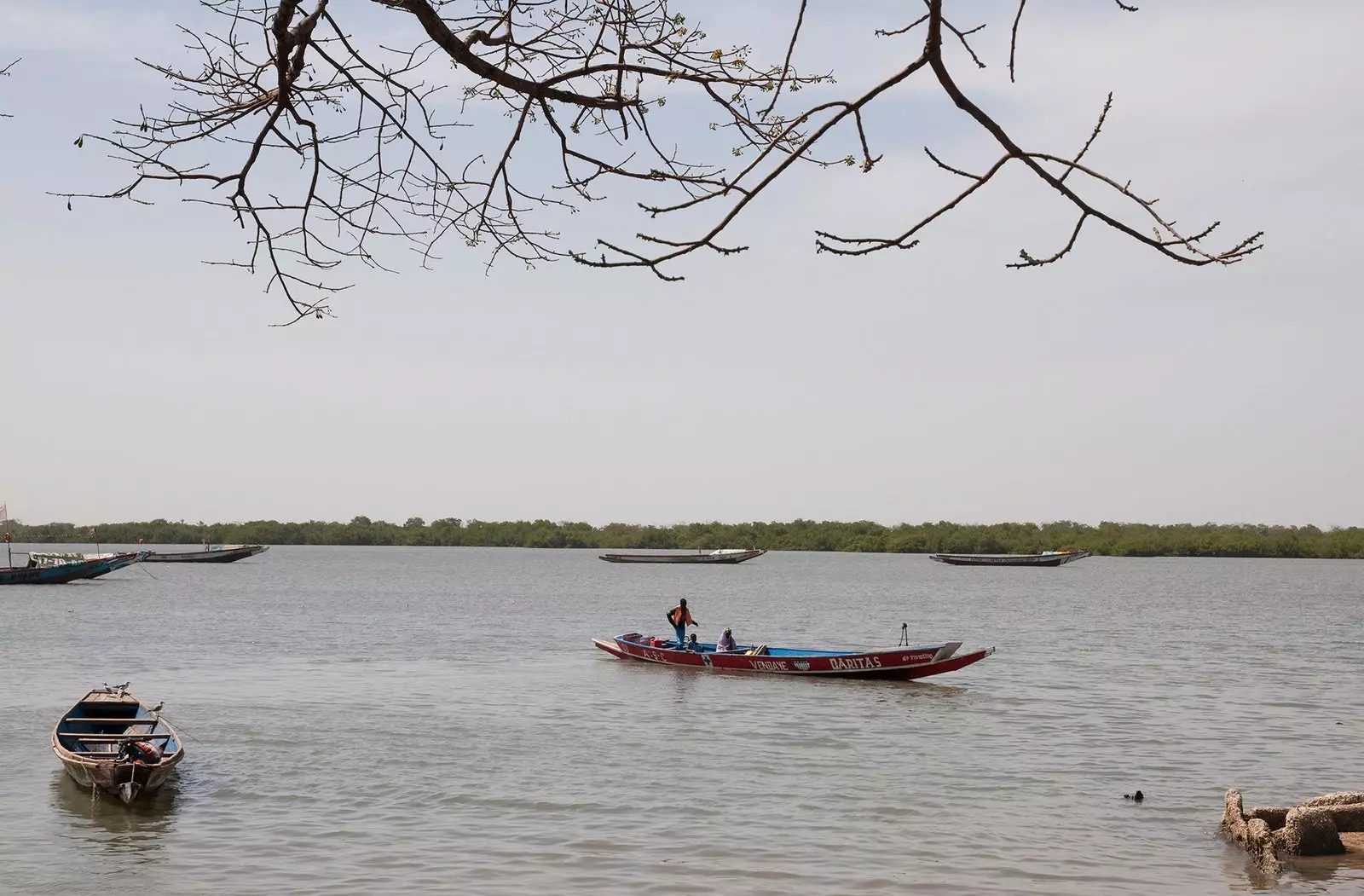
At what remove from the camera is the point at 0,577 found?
6456cm

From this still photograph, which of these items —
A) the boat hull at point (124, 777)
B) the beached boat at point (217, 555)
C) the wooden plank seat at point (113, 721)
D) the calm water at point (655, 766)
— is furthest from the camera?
the beached boat at point (217, 555)

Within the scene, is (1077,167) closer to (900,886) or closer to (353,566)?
(900,886)

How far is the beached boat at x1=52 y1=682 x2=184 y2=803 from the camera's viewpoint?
14836mm

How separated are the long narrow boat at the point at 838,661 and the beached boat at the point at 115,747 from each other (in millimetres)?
13490

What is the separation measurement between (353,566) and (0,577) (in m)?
60.2

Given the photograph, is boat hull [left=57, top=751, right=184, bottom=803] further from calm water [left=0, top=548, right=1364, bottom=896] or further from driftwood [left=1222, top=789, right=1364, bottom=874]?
driftwood [left=1222, top=789, right=1364, bottom=874]

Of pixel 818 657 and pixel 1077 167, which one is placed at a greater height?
pixel 1077 167

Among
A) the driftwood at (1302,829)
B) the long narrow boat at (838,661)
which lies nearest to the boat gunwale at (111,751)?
the driftwood at (1302,829)

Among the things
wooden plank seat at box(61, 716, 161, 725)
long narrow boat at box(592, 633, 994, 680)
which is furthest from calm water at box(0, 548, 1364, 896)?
wooden plank seat at box(61, 716, 161, 725)

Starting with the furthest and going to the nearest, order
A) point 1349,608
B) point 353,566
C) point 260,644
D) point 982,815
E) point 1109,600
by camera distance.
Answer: point 353,566 < point 1109,600 < point 1349,608 < point 260,644 < point 982,815

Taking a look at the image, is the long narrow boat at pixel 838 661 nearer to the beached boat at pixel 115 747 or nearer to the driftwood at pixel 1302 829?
the driftwood at pixel 1302 829

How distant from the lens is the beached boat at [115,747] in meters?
14.8

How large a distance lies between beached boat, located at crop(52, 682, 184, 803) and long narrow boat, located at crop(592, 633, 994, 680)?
13.5 metres

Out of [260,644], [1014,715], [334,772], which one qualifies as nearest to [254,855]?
[334,772]
